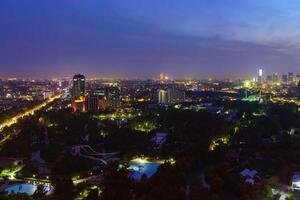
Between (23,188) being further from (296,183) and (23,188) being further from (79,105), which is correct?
(79,105)

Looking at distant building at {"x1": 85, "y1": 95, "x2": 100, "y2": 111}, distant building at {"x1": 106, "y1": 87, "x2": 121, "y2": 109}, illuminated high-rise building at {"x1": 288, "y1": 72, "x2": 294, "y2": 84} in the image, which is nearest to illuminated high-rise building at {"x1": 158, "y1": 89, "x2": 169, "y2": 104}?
distant building at {"x1": 106, "y1": 87, "x2": 121, "y2": 109}

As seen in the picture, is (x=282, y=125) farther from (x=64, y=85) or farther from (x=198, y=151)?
(x=64, y=85)

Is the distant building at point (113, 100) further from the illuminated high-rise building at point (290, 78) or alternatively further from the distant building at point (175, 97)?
the illuminated high-rise building at point (290, 78)

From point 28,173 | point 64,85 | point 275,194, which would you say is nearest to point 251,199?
point 275,194

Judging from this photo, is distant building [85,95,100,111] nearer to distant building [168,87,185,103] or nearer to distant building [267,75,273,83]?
distant building [168,87,185,103]

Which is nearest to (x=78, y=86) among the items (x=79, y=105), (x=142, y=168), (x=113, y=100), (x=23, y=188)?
(x=113, y=100)
